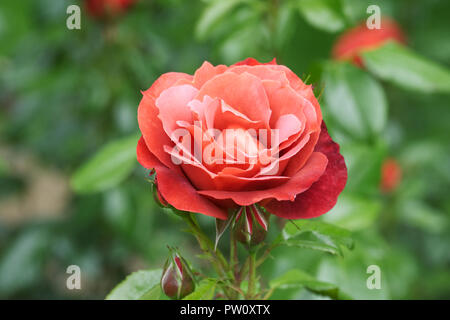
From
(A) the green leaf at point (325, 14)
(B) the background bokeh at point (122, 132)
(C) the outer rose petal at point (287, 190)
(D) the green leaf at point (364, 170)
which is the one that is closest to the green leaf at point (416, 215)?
(B) the background bokeh at point (122, 132)

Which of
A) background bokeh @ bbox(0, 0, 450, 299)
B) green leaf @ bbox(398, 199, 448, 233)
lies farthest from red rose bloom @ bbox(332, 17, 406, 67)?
green leaf @ bbox(398, 199, 448, 233)

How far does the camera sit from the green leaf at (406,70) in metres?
0.64

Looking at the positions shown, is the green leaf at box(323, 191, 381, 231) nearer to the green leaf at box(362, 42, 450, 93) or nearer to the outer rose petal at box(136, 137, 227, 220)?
the green leaf at box(362, 42, 450, 93)

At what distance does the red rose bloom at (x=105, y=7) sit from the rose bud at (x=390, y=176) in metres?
0.70

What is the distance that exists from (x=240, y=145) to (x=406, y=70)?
1.33 ft

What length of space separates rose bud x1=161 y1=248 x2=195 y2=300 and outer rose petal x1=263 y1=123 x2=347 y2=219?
78 mm

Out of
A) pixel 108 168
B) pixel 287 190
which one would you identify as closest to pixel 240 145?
pixel 287 190

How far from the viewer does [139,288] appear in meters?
0.43

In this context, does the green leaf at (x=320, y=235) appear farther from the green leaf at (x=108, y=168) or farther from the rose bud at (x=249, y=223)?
the green leaf at (x=108, y=168)

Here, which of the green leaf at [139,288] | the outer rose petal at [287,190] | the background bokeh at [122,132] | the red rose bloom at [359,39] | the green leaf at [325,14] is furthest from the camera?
the background bokeh at [122,132]

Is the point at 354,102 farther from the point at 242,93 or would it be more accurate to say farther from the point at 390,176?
the point at 390,176

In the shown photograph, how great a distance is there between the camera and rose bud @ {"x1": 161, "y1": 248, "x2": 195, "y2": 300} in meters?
0.37
